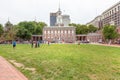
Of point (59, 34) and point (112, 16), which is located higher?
point (112, 16)

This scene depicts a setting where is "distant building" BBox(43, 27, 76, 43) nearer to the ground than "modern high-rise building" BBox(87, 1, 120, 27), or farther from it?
nearer to the ground

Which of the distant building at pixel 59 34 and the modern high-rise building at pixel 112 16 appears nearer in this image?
the modern high-rise building at pixel 112 16

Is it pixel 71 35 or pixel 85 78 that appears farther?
pixel 71 35

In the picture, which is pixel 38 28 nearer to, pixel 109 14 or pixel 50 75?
pixel 109 14

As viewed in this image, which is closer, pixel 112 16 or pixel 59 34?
pixel 59 34

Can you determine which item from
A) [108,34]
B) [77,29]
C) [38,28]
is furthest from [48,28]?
[108,34]

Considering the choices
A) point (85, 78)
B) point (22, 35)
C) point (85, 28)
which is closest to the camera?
point (85, 78)

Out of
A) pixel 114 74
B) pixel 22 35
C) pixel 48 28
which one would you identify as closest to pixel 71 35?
pixel 48 28

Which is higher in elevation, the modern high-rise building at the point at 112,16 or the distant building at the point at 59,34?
the modern high-rise building at the point at 112,16

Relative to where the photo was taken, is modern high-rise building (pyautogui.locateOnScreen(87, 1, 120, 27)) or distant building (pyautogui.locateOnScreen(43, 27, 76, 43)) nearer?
modern high-rise building (pyautogui.locateOnScreen(87, 1, 120, 27))

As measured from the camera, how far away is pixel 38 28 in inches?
5635

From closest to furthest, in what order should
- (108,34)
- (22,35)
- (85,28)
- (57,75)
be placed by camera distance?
(57,75)
(108,34)
(22,35)
(85,28)

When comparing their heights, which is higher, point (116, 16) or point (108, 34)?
point (116, 16)

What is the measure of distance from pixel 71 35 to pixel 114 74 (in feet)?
414
